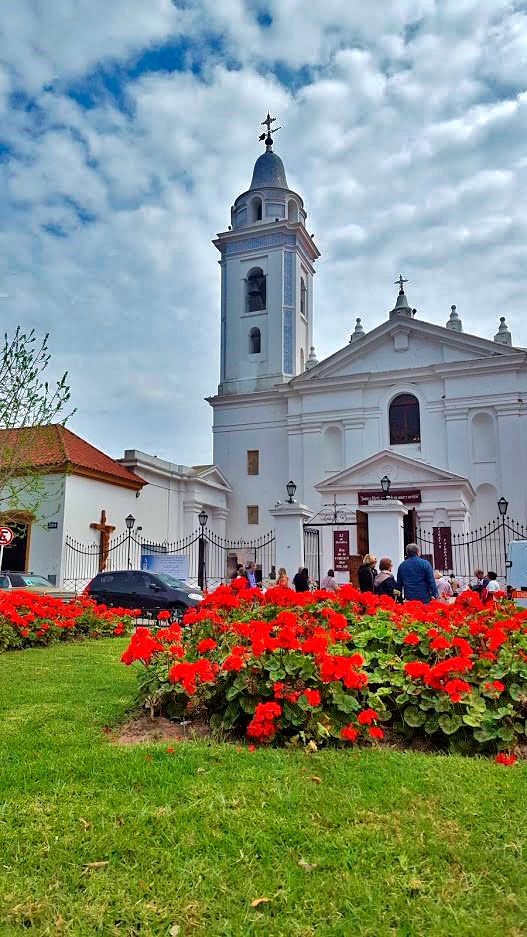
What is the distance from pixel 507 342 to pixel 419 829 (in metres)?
30.9

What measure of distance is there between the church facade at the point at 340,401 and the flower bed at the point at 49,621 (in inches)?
505

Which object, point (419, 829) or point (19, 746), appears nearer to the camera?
point (419, 829)

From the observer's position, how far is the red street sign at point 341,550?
22812 millimetres

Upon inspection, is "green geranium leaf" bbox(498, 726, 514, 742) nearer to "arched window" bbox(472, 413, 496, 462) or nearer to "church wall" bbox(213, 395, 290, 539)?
"arched window" bbox(472, 413, 496, 462)

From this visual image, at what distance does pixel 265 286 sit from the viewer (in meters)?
33.8

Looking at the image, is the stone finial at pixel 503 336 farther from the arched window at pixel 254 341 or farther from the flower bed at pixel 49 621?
the flower bed at pixel 49 621

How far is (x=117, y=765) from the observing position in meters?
4.15

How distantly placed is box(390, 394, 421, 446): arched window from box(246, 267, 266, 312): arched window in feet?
30.2

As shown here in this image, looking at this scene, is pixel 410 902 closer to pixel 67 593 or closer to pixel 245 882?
pixel 245 882

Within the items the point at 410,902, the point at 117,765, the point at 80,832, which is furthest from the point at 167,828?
the point at 410,902

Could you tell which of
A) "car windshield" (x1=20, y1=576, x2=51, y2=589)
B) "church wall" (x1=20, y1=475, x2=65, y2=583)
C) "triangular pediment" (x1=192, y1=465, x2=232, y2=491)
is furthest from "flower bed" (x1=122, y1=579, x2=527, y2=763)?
"triangular pediment" (x1=192, y1=465, x2=232, y2=491)

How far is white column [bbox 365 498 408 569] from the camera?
1555cm

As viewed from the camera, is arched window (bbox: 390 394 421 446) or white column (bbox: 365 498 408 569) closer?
white column (bbox: 365 498 408 569)

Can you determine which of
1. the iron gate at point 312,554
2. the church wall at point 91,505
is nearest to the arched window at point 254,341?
the church wall at point 91,505
